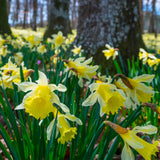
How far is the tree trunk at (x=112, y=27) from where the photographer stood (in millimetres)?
2887

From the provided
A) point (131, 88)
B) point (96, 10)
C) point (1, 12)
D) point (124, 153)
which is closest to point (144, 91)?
point (131, 88)

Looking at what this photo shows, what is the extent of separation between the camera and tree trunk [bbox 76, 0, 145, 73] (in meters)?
2.89

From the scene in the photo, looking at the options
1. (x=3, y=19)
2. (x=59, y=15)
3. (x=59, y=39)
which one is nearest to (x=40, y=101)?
(x=59, y=39)

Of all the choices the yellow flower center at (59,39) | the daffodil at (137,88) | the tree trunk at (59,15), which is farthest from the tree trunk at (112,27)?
the tree trunk at (59,15)

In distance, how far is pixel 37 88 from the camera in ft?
2.53

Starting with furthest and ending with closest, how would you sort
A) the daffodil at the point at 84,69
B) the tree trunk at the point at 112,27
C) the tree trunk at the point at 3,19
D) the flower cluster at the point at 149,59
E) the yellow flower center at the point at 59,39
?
the tree trunk at the point at 3,19, the tree trunk at the point at 112,27, the yellow flower center at the point at 59,39, the flower cluster at the point at 149,59, the daffodil at the point at 84,69

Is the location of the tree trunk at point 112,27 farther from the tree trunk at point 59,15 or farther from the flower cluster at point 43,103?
the tree trunk at point 59,15

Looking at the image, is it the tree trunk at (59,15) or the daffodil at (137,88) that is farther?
the tree trunk at (59,15)

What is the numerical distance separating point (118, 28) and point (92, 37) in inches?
16.9

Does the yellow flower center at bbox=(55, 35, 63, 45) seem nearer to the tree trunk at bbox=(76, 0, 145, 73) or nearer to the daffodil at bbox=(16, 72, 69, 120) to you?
the tree trunk at bbox=(76, 0, 145, 73)

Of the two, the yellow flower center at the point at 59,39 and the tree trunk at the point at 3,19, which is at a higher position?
the tree trunk at the point at 3,19

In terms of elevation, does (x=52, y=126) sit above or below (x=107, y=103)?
below

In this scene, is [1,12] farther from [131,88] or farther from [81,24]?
[131,88]

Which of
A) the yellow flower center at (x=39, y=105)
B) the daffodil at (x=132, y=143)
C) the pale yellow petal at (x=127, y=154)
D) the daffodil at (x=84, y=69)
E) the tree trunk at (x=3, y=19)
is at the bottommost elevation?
the pale yellow petal at (x=127, y=154)
